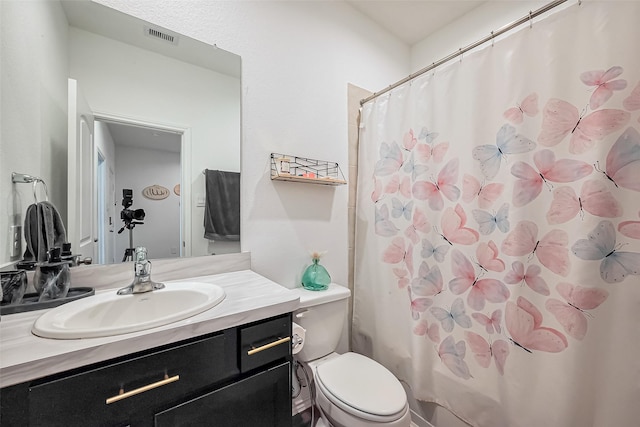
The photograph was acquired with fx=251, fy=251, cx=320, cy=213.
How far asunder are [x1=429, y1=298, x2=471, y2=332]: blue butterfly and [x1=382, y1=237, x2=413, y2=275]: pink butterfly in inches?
9.1

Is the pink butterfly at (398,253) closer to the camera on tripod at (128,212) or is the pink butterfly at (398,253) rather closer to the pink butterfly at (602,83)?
the pink butterfly at (602,83)

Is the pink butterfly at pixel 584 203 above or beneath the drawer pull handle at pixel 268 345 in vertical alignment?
above

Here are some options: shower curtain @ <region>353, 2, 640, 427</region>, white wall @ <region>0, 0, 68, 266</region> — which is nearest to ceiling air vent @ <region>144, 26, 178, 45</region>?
white wall @ <region>0, 0, 68, 266</region>

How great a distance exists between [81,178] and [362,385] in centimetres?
143

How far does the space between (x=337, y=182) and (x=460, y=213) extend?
682 mm

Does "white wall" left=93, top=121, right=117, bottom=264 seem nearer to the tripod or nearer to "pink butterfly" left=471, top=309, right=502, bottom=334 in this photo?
the tripod

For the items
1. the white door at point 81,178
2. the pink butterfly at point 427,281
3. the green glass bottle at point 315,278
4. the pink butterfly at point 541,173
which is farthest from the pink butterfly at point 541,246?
the white door at point 81,178

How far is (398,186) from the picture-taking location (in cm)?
146

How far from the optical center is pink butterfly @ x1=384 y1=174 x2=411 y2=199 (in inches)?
55.3

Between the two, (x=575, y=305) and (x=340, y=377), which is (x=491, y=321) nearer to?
(x=575, y=305)

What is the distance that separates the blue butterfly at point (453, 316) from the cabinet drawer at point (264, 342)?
0.79 meters

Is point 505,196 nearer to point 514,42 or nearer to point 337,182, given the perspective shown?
point 514,42

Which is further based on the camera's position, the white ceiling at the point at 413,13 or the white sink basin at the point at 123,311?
the white ceiling at the point at 413,13

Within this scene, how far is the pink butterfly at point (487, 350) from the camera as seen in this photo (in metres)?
1.04
